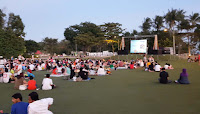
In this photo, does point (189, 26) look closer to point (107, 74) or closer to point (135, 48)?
point (135, 48)

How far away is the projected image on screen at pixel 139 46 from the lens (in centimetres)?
3045

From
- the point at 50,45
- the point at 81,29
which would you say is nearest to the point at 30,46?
the point at 50,45

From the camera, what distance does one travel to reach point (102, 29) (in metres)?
51.0

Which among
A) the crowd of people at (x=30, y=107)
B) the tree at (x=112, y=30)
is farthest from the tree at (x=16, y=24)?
the crowd of people at (x=30, y=107)

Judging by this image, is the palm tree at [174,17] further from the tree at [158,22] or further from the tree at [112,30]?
the tree at [112,30]

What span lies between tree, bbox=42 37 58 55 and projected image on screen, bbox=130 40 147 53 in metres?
45.8

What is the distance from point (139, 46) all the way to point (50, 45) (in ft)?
163

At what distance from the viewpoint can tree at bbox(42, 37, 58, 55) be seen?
234 ft

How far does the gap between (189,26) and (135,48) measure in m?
23.1

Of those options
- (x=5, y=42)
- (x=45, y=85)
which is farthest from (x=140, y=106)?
(x=5, y=42)

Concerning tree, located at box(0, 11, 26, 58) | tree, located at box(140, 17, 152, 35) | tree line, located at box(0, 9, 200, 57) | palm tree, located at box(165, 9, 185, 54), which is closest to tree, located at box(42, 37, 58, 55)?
tree line, located at box(0, 9, 200, 57)

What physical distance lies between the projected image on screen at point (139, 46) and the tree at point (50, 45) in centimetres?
4582

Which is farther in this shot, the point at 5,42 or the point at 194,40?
the point at 194,40

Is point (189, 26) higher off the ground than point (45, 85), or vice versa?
point (189, 26)
